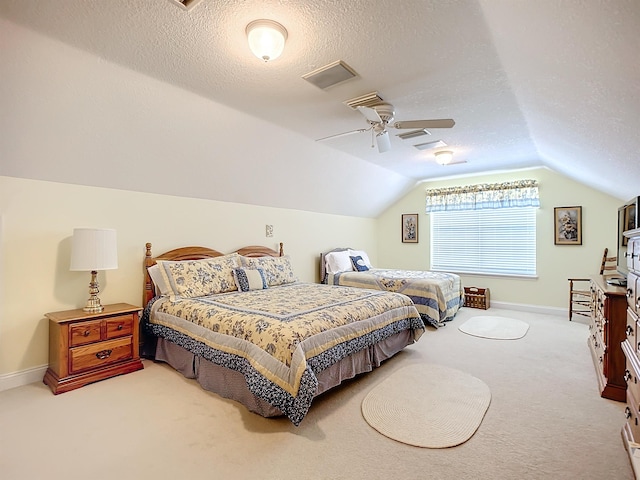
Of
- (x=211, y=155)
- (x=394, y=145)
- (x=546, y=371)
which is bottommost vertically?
(x=546, y=371)

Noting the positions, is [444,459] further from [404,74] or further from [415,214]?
[415,214]

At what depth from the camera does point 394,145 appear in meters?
4.32

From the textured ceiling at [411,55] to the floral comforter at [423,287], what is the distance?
2349 millimetres

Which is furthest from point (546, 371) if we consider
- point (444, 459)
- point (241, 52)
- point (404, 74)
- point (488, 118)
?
point (241, 52)

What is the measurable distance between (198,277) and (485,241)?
200 inches

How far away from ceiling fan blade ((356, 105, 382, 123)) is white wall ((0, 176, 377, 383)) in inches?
91.9

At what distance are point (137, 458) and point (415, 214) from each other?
6.11 meters

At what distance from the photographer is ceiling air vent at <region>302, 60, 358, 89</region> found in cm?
239

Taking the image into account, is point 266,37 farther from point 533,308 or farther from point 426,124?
point 533,308

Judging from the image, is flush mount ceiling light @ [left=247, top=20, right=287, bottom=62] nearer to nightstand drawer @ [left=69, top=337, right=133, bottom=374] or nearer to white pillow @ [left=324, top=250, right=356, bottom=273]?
nightstand drawer @ [left=69, top=337, right=133, bottom=374]

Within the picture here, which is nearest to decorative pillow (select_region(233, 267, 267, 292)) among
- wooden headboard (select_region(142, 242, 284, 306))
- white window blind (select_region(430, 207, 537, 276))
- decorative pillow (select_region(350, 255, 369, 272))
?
wooden headboard (select_region(142, 242, 284, 306))

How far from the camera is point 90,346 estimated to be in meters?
2.83

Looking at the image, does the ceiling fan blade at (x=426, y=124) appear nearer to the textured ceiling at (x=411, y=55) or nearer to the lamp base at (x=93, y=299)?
the textured ceiling at (x=411, y=55)

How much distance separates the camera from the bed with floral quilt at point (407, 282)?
4.70m
